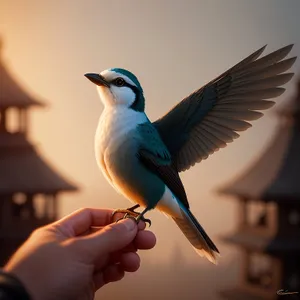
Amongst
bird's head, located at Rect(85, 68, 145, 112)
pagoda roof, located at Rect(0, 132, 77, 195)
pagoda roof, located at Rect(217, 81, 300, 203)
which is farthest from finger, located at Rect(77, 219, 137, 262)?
pagoda roof, located at Rect(0, 132, 77, 195)

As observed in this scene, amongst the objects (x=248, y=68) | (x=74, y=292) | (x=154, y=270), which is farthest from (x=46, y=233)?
(x=154, y=270)

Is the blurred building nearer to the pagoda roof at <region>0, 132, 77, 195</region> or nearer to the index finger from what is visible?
the pagoda roof at <region>0, 132, 77, 195</region>

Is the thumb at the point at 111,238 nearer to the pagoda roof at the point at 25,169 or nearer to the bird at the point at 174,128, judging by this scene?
the bird at the point at 174,128

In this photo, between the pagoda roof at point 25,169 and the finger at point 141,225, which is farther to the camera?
the pagoda roof at point 25,169

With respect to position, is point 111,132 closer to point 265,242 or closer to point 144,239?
point 144,239

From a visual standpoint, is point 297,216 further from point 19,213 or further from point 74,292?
point 74,292

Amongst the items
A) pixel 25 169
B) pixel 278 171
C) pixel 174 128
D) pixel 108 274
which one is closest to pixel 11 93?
pixel 25 169

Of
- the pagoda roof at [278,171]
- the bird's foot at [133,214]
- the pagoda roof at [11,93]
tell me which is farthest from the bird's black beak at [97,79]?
the pagoda roof at [11,93]
